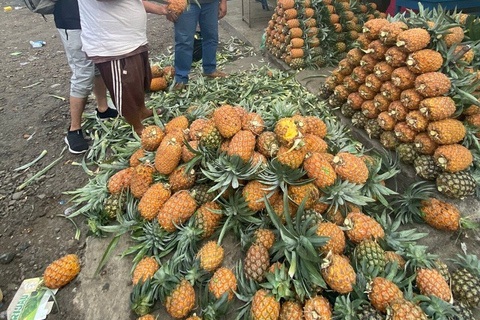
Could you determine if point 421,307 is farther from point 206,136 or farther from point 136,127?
point 136,127

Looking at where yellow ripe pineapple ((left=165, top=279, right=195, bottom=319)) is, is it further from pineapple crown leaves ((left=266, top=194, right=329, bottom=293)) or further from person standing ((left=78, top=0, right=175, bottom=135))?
person standing ((left=78, top=0, right=175, bottom=135))

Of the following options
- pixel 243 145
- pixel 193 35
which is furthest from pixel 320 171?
pixel 193 35

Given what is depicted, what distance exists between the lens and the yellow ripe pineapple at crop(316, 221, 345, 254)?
217 cm

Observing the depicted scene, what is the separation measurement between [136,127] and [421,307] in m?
3.57

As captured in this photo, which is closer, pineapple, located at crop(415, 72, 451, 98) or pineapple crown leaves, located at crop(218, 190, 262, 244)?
pineapple crown leaves, located at crop(218, 190, 262, 244)

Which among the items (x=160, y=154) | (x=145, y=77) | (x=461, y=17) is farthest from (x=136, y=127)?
(x=461, y=17)

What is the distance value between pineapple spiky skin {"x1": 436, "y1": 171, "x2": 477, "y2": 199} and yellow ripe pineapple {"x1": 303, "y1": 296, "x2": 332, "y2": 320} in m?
1.66

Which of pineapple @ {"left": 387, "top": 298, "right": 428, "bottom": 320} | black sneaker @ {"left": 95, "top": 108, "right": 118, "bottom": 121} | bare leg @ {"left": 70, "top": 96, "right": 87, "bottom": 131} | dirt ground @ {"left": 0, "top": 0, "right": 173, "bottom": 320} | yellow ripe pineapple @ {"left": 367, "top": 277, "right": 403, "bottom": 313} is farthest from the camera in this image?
black sneaker @ {"left": 95, "top": 108, "right": 118, "bottom": 121}

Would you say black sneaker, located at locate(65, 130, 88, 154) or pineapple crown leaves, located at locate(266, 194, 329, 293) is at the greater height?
pineapple crown leaves, located at locate(266, 194, 329, 293)

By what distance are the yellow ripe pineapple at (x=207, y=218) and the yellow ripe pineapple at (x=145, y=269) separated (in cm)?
45

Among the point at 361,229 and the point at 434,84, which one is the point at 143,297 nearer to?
the point at 361,229

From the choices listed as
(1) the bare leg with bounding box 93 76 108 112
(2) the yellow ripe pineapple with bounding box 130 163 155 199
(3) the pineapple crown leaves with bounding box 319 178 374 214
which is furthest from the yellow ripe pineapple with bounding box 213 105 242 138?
(1) the bare leg with bounding box 93 76 108 112

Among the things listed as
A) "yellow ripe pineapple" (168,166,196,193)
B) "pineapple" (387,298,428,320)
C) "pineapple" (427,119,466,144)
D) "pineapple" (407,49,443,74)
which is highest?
"pineapple" (407,49,443,74)

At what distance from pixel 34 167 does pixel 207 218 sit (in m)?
2.96
